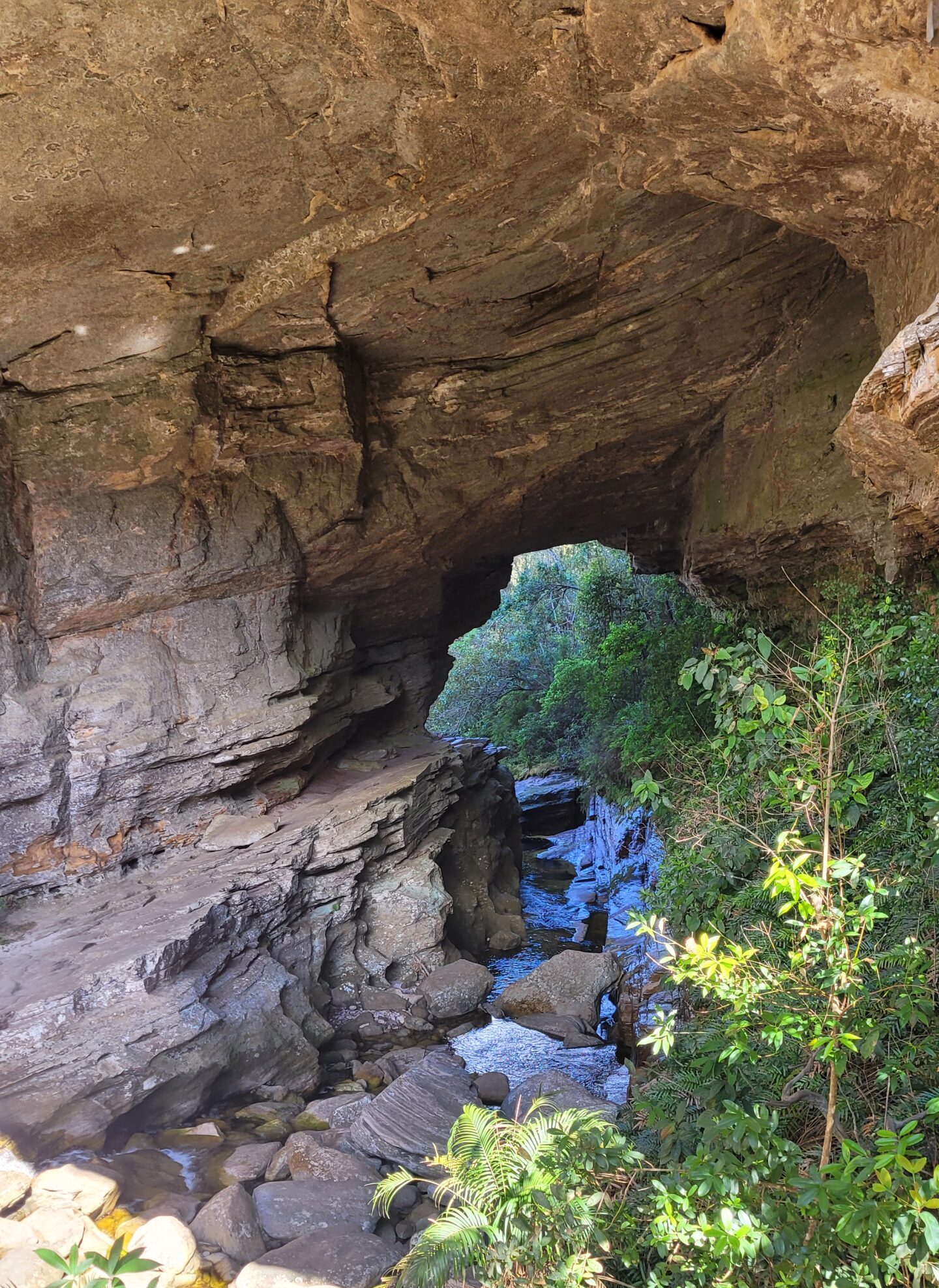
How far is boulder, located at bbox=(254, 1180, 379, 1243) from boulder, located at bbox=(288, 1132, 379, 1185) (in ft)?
0.27

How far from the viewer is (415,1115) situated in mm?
6098

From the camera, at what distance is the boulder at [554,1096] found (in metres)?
6.07

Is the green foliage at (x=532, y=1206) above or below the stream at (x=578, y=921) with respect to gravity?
above

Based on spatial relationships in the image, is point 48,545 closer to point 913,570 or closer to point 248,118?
point 248,118

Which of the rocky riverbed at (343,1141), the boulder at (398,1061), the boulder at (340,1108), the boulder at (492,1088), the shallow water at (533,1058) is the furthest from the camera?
the boulder at (398,1061)

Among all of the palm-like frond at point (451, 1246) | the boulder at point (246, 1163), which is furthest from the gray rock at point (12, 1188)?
the palm-like frond at point (451, 1246)

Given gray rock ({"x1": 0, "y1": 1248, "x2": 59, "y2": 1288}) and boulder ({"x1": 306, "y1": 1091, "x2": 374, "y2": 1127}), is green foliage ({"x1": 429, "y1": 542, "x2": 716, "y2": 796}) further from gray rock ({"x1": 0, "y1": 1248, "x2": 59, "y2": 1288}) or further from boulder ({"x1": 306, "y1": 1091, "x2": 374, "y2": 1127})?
gray rock ({"x1": 0, "y1": 1248, "x2": 59, "y2": 1288})

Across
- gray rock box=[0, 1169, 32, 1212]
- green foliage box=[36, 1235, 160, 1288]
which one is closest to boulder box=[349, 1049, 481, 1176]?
gray rock box=[0, 1169, 32, 1212]

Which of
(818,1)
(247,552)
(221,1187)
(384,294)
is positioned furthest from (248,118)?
(221,1187)

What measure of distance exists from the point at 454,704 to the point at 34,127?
21163 mm

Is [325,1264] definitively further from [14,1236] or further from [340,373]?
[340,373]

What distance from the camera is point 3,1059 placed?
6.05m

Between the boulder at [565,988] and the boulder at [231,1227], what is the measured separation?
12.4 feet

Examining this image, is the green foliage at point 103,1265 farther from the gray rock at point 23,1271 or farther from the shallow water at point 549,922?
the shallow water at point 549,922
